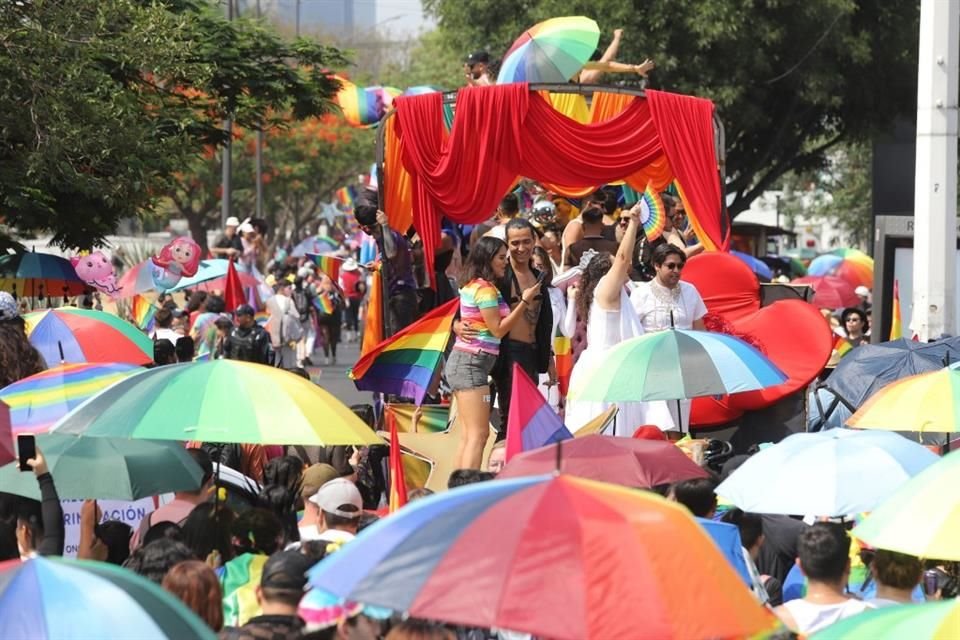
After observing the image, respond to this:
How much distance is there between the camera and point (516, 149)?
15.2m

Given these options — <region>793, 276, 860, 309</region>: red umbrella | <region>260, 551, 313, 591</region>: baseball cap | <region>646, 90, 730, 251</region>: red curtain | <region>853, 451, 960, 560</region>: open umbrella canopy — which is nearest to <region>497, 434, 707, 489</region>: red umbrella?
<region>853, 451, 960, 560</region>: open umbrella canopy

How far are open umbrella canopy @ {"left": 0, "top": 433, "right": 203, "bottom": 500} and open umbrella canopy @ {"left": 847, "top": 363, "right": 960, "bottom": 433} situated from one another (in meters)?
3.17

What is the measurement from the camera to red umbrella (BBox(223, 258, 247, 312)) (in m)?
19.4

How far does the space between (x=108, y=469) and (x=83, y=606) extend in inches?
106

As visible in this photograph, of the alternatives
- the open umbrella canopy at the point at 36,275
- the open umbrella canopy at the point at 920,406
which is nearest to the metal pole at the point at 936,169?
the open umbrella canopy at the point at 920,406

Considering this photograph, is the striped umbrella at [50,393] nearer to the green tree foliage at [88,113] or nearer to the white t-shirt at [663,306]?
the white t-shirt at [663,306]

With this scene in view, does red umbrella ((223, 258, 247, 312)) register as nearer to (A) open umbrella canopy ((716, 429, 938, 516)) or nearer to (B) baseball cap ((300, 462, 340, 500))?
(B) baseball cap ((300, 462, 340, 500))

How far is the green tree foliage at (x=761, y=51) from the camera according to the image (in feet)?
111

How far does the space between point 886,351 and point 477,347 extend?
8.21 feet

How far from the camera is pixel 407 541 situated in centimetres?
461

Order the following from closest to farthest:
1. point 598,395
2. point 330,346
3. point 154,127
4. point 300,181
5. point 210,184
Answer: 1. point 598,395
2. point 154,127
3. point 330,346
4. point 210,184
5. point 300,181

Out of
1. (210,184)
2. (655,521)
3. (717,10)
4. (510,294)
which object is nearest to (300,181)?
(210,184)

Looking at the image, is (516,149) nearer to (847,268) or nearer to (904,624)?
(904,624)

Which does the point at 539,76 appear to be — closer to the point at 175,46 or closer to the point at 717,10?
the point at 175,46
